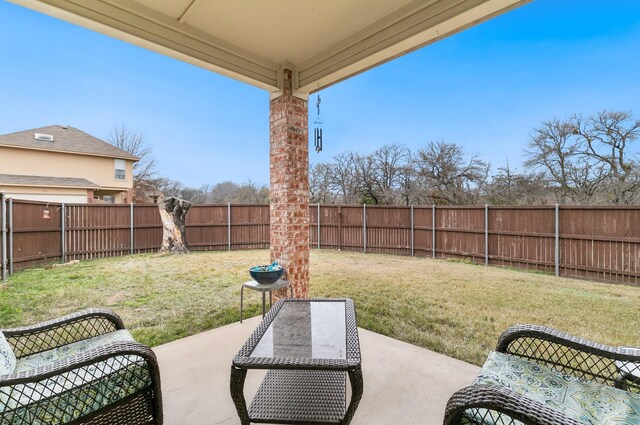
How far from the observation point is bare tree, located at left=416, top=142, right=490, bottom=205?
11.7 metres

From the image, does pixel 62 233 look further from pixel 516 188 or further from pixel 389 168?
pixel 516 188

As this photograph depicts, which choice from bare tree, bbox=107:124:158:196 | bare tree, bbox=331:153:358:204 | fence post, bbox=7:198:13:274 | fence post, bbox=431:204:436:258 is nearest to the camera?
fence post, bbox=7:198:13:274

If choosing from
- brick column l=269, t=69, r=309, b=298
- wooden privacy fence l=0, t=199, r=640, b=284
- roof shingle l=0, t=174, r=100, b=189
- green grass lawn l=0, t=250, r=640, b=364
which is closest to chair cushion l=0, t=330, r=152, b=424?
green grass lawn l=0, t=250, r=640, b=364

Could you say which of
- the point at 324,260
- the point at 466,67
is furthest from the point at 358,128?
the point at 324,260

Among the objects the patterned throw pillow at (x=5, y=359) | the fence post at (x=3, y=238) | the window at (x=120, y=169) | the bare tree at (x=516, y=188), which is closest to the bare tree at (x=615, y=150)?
the bare tree at (x=516, y=188)

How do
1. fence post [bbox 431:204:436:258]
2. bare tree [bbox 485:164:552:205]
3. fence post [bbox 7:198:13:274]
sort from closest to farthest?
1. fence post [bbox 7:198:13:274]
2. fence post [bbox 431:204:436:258]
3. bare tree [bbox 485:164:552:205]

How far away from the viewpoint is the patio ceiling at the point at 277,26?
214 cm

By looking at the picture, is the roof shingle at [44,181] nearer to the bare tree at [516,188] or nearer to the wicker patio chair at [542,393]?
the wicker patio chair at [542,393]

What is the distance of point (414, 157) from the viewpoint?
496 inches

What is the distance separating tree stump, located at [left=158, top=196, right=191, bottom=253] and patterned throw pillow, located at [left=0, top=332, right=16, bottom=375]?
7.07m

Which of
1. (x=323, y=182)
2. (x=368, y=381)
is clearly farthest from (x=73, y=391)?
(x=323, y=182)

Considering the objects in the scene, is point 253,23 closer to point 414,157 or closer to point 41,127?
point 414,157

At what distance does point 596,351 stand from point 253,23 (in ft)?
10.5

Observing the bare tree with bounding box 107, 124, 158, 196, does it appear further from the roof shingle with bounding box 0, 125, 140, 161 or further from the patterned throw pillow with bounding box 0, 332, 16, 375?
the patterned throw pillow with bounding box 0, 332, 16, 375
